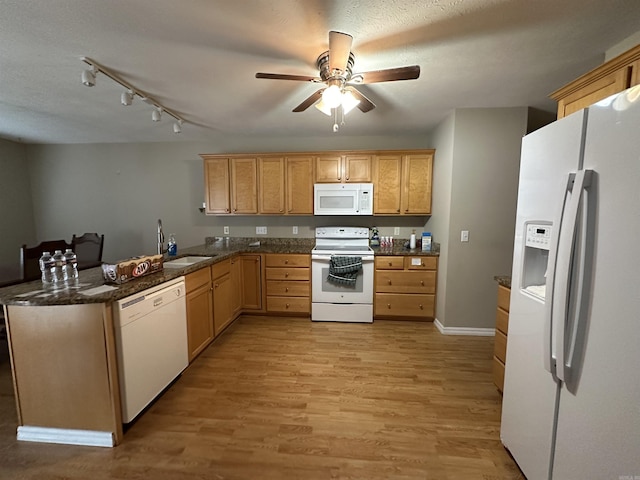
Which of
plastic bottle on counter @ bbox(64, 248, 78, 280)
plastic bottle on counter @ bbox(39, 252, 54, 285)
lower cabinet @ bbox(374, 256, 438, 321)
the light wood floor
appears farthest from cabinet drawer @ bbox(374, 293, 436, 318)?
plastic bottle on counter @ bbox(39, 252, 54, 285)

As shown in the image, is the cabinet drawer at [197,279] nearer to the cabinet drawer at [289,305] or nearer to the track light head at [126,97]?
the cabinet drawer at [289,305]

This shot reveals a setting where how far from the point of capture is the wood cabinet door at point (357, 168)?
347 centimetres

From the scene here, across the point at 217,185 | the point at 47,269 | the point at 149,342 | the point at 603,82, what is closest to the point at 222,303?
the point at 149,342

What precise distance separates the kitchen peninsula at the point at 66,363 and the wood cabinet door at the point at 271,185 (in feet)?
7.34

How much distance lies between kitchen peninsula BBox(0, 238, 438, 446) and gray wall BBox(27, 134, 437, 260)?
2552 mm

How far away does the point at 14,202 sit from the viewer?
3939 millimetres

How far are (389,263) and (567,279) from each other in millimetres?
2301

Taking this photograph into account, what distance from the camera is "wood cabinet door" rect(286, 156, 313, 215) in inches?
140

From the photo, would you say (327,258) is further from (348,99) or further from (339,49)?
(339,49)

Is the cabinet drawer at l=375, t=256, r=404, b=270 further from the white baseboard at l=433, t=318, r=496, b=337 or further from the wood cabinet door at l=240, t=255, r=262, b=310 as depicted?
the wood cabinet door at l=240, t=255, r=262, b=310

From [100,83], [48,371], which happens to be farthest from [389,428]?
[100,83]

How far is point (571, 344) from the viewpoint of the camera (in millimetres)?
1000

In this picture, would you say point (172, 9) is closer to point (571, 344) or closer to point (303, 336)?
point (571, 344)

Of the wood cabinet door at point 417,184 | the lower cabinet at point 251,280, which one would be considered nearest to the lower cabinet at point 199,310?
the lower cabinet at point 251,280
